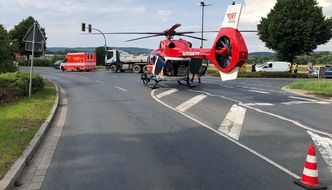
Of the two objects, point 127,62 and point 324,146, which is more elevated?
point 127,62

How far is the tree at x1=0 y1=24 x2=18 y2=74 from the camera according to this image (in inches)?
793

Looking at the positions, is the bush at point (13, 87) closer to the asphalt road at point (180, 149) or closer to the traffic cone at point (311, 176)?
the asphalt road at point (180, 149)

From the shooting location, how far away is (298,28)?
42.2 meters

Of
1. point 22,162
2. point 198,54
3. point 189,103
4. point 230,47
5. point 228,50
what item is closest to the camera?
point 22,162

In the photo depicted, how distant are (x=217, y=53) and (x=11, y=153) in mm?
11605

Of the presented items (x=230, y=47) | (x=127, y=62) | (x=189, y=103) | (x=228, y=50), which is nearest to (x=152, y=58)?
(x=228, y=50)

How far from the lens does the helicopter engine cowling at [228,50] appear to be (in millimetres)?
15211

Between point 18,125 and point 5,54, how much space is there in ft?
40.9

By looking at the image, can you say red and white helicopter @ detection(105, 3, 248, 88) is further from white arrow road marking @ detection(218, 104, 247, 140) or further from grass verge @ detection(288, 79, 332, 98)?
grass verge @ detection(288, 79, 332, 98)

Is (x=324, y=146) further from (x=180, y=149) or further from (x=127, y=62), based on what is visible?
(x=127, y=62)

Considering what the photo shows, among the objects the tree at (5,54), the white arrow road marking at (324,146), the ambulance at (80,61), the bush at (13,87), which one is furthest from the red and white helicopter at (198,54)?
the ambulance at (80,61)

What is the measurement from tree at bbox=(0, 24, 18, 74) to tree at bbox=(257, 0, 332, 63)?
29.4 metres

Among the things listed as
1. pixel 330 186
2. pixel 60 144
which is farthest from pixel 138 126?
pixel 330 186

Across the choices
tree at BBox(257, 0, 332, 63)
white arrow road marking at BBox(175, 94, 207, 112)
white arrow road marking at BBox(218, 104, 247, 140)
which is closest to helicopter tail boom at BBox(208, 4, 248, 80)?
white arrow road marking at BBox(175, 94, 207, 112)
